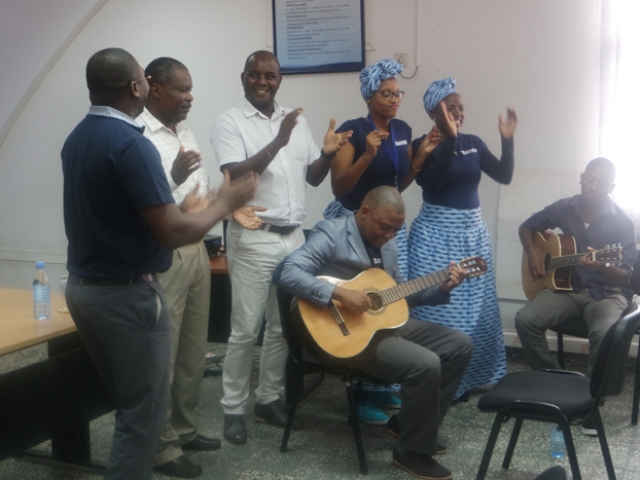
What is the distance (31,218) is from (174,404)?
329cm

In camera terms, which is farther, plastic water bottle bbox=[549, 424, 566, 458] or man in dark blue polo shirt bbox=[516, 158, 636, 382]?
man in dark blue polo shirt bbox=[516, 158, 636, 382]

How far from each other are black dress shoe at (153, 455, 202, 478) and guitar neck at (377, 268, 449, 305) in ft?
3.38

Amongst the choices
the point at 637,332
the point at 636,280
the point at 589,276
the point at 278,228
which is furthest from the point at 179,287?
the point at 636,280

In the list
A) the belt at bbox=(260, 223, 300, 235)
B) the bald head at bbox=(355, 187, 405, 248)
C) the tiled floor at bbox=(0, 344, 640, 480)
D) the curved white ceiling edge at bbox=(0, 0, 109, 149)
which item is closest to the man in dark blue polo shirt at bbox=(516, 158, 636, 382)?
the tiled floor at bbox=(0, 344, 640, 480)

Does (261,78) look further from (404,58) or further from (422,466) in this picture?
(422,466)

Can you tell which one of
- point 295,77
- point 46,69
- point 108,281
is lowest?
point 108,281

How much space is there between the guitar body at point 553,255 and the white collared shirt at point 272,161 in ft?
4.49

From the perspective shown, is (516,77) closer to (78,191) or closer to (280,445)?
(280,445)

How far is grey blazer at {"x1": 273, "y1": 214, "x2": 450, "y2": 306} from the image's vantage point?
285cm

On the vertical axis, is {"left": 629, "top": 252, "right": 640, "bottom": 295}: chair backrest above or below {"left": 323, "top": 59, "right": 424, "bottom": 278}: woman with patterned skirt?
below

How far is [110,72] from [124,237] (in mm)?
466

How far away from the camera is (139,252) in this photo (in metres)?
2.04

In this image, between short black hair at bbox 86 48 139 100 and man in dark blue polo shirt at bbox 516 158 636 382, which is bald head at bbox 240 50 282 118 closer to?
short black hair at bbox 86 48 139 100

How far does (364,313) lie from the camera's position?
292 centimetres
